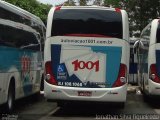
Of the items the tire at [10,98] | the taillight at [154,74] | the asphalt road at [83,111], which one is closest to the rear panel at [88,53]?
the asphalt road at [83,111]

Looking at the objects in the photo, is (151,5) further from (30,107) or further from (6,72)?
(6,72)

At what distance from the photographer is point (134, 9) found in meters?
43.4

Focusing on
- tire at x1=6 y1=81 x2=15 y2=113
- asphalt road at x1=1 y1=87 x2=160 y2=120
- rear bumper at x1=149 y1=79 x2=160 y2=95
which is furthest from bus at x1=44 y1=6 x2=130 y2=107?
rear bumper at x1=149 y1=79 x2=160 y2=95

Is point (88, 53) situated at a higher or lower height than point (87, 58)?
higher

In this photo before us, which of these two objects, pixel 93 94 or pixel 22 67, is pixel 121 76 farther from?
pixel 22 67

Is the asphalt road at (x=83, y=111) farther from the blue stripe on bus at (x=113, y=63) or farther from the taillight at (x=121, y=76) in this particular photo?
the blue stripe on bus at (x=113, y=63)

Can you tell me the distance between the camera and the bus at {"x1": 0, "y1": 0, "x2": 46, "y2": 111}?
15227mm

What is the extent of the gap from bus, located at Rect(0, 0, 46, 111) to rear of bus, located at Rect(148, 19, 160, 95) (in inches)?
167

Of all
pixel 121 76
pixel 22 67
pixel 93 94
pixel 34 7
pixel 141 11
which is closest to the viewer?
pixel 93 94

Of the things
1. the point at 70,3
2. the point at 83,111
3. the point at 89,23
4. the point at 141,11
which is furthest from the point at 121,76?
the point at 70,3

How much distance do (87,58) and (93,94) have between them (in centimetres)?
111

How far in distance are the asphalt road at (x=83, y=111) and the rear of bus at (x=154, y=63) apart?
797 mm

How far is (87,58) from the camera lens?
1653cm

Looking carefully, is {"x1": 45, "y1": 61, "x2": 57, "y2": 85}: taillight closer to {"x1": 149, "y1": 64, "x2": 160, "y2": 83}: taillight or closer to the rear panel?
the rear panel
